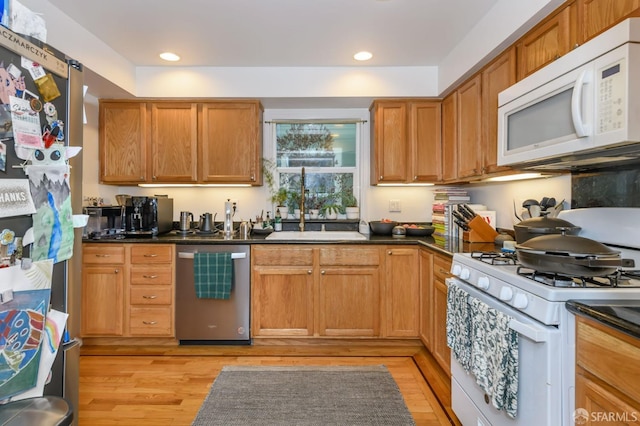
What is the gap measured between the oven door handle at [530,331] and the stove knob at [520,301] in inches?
2.3

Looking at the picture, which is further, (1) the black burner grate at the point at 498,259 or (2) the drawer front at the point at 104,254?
(2) the drawer front at the point at 104,254

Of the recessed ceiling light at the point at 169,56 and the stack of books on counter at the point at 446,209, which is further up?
the recessed ceiling light at the point at 169,56

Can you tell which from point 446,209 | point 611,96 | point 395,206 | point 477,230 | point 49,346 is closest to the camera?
point 49,346

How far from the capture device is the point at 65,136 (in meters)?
1.22

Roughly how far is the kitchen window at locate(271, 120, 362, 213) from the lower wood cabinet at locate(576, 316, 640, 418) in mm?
2699

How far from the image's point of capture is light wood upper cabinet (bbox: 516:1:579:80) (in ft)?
5.59

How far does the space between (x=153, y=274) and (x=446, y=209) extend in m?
2.57

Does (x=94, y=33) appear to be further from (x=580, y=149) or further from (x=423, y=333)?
(x=423, y=333)

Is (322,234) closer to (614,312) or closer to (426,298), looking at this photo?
(426,298)

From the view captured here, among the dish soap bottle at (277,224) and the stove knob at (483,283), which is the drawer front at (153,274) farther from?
the stove knob at (483,283)

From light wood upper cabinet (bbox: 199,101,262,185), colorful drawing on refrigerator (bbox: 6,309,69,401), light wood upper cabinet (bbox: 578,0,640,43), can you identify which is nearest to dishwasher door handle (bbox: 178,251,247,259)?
light wood upper cabinet (bbox: 199,101,262,185)

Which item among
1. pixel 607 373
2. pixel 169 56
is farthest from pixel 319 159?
pixel 607 373

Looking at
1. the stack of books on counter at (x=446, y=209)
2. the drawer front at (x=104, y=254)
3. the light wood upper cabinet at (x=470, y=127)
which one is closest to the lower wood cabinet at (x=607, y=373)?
the light wood upper cabinet at (x=470, y=127)

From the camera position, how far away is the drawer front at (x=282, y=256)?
290cm
